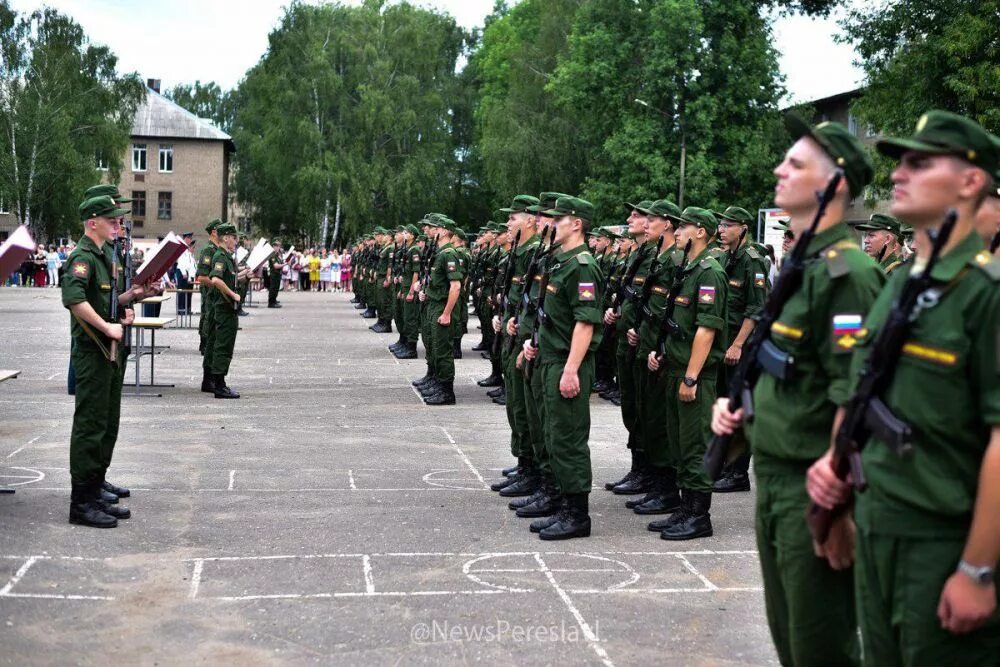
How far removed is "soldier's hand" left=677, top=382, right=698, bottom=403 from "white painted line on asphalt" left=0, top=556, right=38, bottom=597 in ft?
13.3

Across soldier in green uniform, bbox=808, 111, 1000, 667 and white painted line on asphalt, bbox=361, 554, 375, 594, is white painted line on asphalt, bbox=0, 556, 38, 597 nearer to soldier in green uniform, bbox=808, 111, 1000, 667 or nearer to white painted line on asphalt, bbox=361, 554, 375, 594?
white painted line on asphalt, bbox=361, 554, 375, 594

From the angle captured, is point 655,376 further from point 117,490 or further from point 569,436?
point 117,490

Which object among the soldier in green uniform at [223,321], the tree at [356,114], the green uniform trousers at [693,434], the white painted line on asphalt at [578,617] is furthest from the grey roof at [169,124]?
the white painted line on asphalt at [578,617]

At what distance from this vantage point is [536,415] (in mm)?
8906

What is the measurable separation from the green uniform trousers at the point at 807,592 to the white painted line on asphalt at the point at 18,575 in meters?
4.27

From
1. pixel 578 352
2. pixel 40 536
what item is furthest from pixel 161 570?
pixel 578 352

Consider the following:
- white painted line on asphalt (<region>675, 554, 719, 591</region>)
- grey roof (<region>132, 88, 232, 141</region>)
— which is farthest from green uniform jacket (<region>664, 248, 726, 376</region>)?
grey roof (<region>132, 88, 232, 141</region>)

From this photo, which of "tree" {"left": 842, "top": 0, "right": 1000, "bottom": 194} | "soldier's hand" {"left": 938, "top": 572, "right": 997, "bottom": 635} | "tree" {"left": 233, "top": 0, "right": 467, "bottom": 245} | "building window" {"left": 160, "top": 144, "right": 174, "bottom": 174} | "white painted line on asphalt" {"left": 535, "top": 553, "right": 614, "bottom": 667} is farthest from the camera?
"building window" {"left": 160, "top": 144, "right": 174, "bottom": 174}

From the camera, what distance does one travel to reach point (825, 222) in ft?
14.3

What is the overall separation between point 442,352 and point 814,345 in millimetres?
11576

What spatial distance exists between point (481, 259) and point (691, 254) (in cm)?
1315

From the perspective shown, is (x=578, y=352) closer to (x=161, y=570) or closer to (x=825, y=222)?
(x=161, y=570)

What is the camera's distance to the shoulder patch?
3.34m

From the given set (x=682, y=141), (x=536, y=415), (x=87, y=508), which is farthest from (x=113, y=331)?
(x=682, y=141)
